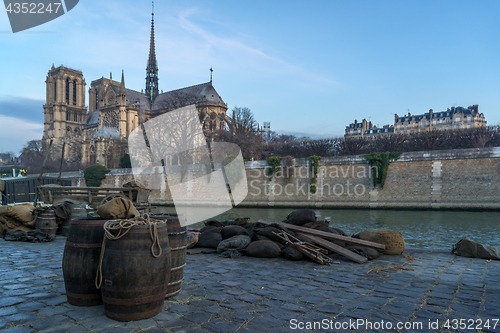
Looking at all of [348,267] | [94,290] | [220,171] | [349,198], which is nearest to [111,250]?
[94,290]

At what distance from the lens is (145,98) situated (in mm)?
62156

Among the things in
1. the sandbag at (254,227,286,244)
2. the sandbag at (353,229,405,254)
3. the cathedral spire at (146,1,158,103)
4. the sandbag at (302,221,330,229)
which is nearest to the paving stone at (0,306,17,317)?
the sandbag at (254,227,286,244)

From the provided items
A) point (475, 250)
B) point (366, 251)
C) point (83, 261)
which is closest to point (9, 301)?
point (83, 261)

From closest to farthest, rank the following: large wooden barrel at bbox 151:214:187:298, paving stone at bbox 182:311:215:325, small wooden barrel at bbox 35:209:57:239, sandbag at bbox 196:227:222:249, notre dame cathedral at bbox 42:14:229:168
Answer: paving stone at bbox 182:311:215:325 → large wooden barrel at bbox 151:214:187:298 → sandbag at bbox 196:227:222:249 → small wooden barrel at bbox 35:209:57:239 → notre dame cathedral at bbox 42:14:229:168

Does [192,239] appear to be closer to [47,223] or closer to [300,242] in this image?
→ [300,242]

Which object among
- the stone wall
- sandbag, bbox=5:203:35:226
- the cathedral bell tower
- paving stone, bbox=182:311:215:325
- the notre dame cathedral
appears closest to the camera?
paving stone, bbox=182:311:215:325

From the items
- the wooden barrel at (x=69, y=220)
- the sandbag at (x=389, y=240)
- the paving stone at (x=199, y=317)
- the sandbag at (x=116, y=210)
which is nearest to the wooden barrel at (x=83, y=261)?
the sandbag at (x=116, y=210)

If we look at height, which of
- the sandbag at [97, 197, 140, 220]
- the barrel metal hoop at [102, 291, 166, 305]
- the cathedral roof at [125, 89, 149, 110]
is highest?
the cathedral roof at [125, 89, 149, 110]

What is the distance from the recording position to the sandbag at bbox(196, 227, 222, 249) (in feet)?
22.2

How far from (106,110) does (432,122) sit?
224ft

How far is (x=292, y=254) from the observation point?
576 cm

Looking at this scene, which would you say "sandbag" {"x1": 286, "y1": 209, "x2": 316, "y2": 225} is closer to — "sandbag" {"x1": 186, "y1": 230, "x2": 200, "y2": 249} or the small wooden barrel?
"sandbag" {"x1": 186, "y1": 230, "x2": 200, "y2": 249}

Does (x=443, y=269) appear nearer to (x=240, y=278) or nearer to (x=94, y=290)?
(x=240, y=278)

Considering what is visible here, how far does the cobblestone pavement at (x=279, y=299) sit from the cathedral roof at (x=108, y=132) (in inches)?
2083
